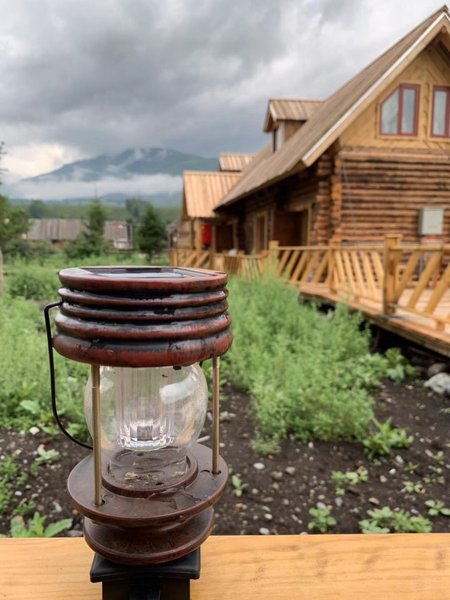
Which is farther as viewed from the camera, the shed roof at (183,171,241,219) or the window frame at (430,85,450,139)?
the shed roof at (183,171,241,219)

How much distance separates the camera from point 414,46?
9.26 metres

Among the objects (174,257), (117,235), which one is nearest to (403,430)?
(174,257)

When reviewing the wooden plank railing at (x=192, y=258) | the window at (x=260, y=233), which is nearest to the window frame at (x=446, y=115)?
the window at (x=260, y=233)

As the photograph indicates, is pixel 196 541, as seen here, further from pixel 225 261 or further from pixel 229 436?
pixel 225 261

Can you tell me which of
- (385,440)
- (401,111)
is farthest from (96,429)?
(401,111)

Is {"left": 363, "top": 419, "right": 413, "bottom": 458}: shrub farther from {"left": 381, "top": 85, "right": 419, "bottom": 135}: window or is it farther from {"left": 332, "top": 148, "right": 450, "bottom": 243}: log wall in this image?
{"left": 381, "top": 85, "right": 419, "bottom": 135}: window

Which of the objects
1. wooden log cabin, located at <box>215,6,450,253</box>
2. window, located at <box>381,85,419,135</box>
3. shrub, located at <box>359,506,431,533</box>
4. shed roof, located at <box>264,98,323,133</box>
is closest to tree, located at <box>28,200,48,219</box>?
shed roof, located at <box>264,98,323,133</box>

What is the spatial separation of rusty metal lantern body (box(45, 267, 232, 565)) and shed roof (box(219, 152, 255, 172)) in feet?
75.9

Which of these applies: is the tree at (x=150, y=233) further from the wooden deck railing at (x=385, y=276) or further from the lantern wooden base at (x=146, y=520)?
the lantern wooden base at (x=146, y=520)

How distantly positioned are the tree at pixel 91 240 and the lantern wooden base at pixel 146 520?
26616 mm

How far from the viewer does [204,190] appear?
20.3 m

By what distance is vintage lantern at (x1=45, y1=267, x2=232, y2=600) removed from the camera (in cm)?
69

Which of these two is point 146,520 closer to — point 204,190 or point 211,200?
point 211,200

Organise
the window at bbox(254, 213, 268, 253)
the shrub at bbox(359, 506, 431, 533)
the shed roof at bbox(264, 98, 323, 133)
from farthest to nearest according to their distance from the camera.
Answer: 1. the window at bbox(254, 213, 268, 253)
2. the shed roof at bbox(264, 98, 323, 133)
3. the shrub at bbox(359, 506, 431, 533)
